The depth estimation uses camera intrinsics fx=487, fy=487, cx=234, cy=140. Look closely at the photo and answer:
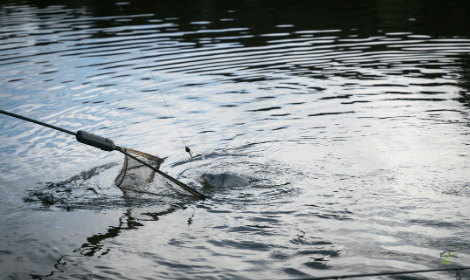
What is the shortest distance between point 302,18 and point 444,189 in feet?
54.5

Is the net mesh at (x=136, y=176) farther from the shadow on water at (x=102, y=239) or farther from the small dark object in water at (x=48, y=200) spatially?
the small dark object in water at (x=48, y=200)

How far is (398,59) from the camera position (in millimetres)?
13742

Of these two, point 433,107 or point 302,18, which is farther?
point 302,18

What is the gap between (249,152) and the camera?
25.8 feet

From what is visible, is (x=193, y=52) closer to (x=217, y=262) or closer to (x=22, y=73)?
(x=22, y=73)

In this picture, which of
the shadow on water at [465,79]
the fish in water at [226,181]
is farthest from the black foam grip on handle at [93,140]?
the shadow on water at [465,79]

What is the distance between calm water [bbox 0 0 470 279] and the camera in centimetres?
506

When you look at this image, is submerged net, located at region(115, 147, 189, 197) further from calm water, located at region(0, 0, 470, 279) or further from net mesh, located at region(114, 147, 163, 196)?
calm water, located at region(0, 0, 470, 279)

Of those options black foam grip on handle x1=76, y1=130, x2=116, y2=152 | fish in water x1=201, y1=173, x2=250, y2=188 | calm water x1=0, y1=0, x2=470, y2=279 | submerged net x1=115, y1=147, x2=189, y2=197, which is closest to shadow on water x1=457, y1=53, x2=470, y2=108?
calm water x1=0, y1=0, x2=470, y2=279

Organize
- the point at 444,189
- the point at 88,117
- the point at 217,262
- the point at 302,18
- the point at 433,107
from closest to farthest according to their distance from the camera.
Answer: the point at 217,262 < the point at 444,189 < the point at 433,107 < the point at 88,117 < the point at 302,18

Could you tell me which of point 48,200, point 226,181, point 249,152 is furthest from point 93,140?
point 249,152

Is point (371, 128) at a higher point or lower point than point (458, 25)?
lower

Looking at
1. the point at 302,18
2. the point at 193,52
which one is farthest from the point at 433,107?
the point at 302,18

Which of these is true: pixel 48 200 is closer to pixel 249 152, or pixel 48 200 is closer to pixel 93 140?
pixel 93 140
